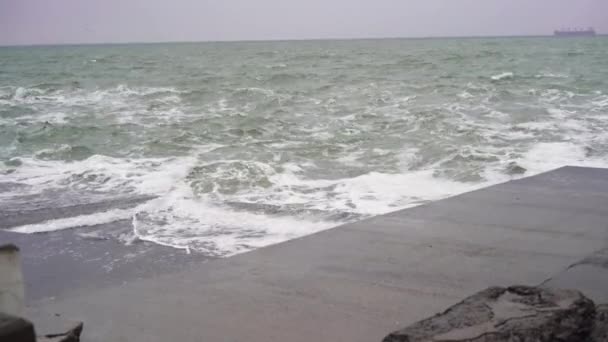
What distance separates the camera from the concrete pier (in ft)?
9.12

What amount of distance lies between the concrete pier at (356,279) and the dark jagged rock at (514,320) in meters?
0.46

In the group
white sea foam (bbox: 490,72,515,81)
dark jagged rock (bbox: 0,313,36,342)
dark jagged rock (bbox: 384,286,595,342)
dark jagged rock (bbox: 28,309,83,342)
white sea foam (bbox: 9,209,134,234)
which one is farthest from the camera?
white sea foam (bbox: 490,72,515,81)

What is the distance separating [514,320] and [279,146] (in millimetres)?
8299

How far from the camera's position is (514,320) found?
7.02 ft

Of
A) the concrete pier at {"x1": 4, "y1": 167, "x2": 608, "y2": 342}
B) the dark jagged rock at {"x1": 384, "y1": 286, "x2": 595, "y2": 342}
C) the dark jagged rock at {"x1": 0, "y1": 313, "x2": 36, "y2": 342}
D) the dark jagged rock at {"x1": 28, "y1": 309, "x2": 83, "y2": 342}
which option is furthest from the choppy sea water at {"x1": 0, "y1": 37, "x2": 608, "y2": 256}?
the dark jagged rock at {"x1": 0, "y1": 313, "x2": 36, "y2": 342}

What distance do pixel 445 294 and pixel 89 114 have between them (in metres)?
13.8

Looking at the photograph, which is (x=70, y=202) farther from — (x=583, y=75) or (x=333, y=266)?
(x=583, y=75)

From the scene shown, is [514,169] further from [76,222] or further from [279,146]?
[76,222]

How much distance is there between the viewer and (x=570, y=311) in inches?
85.6

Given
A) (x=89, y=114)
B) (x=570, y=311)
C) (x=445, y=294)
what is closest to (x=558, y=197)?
(x=445, y=294)

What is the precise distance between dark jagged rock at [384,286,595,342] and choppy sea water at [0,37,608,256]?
2.43 meters

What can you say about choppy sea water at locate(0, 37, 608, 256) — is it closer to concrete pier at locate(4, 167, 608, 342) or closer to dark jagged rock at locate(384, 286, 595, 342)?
concrete pier at locate(4, 167, 608, 342)

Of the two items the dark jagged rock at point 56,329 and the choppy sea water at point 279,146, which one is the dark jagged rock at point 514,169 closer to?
the choppy sea water at point 279,146

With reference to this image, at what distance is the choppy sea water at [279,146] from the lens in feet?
19.2
